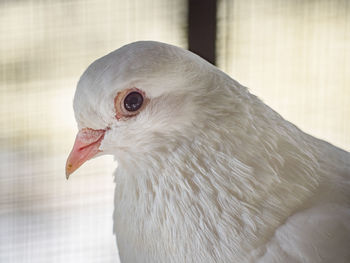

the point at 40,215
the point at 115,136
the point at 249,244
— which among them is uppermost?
the point at 115,136

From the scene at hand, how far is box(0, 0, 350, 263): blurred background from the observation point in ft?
5.36

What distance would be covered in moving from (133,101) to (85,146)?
11cm

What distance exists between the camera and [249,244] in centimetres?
85

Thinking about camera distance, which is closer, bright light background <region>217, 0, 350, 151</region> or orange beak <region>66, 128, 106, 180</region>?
orange beak <region>66, 128, 106, 180</region>

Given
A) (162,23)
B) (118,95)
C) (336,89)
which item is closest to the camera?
(118,95)

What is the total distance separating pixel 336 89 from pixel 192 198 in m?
1.05

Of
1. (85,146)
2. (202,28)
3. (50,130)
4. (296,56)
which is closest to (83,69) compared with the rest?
(50,130)

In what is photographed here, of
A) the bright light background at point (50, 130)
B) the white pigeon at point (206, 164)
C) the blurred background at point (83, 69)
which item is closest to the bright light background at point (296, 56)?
the blurred background at point (83, 69)

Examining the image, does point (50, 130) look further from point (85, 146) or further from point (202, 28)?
point (85, 146)

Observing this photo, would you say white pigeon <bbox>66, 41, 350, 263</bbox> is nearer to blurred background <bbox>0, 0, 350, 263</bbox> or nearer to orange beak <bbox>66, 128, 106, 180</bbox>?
orange beak <bbox>66, 128, 106, 180</bbox>

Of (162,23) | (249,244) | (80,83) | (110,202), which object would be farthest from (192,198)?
(110,202)

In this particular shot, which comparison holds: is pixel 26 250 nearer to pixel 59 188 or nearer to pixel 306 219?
pixel 59 188

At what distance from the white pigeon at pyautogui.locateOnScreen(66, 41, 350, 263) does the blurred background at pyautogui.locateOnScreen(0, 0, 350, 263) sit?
2.15 ft

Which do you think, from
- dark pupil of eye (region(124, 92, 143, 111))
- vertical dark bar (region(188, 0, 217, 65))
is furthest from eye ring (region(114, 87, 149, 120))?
vertical dark bar (region(188, 0, 217, 65))
